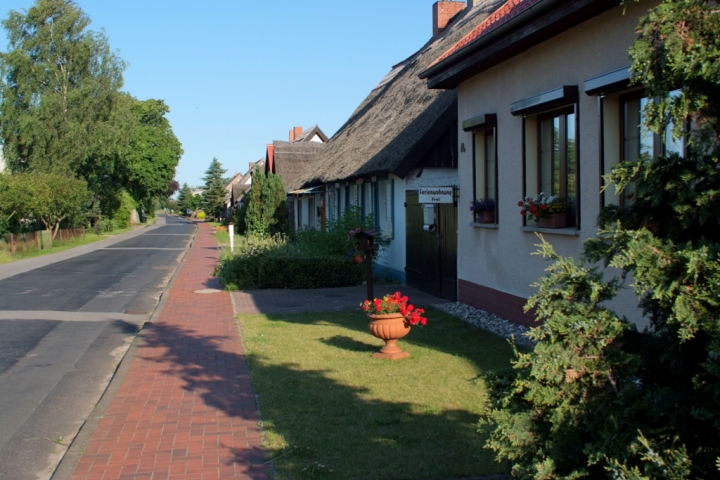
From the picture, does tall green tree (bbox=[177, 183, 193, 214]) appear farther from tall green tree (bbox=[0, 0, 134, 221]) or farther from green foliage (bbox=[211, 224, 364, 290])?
green foliage (bbox=[211, 224, 364, 290])

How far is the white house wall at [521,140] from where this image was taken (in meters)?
7.71

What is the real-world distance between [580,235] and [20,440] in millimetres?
6270

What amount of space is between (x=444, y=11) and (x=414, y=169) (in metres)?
9.32

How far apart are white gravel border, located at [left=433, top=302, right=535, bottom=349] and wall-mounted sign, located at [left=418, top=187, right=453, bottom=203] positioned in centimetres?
191

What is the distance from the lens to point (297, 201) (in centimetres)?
3484

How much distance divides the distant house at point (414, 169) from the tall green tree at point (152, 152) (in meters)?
52.7

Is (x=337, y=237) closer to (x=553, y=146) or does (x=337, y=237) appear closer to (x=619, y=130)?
(x=553, y=146)

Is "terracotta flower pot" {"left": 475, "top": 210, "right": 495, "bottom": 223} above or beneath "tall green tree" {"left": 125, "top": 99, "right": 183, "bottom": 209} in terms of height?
beneath

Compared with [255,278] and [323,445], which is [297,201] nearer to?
[255,278]

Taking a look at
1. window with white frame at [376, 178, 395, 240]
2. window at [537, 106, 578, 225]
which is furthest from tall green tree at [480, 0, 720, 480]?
window with white frame at [376, 178, 395, 240]

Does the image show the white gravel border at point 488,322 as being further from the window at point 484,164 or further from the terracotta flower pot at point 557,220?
the window at point 484,164

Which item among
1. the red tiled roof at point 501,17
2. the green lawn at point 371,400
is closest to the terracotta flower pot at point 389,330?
the green lawn at point 371,400

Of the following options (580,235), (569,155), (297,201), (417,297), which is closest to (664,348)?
(580,235)

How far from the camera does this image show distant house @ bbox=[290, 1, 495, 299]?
45.4ft
